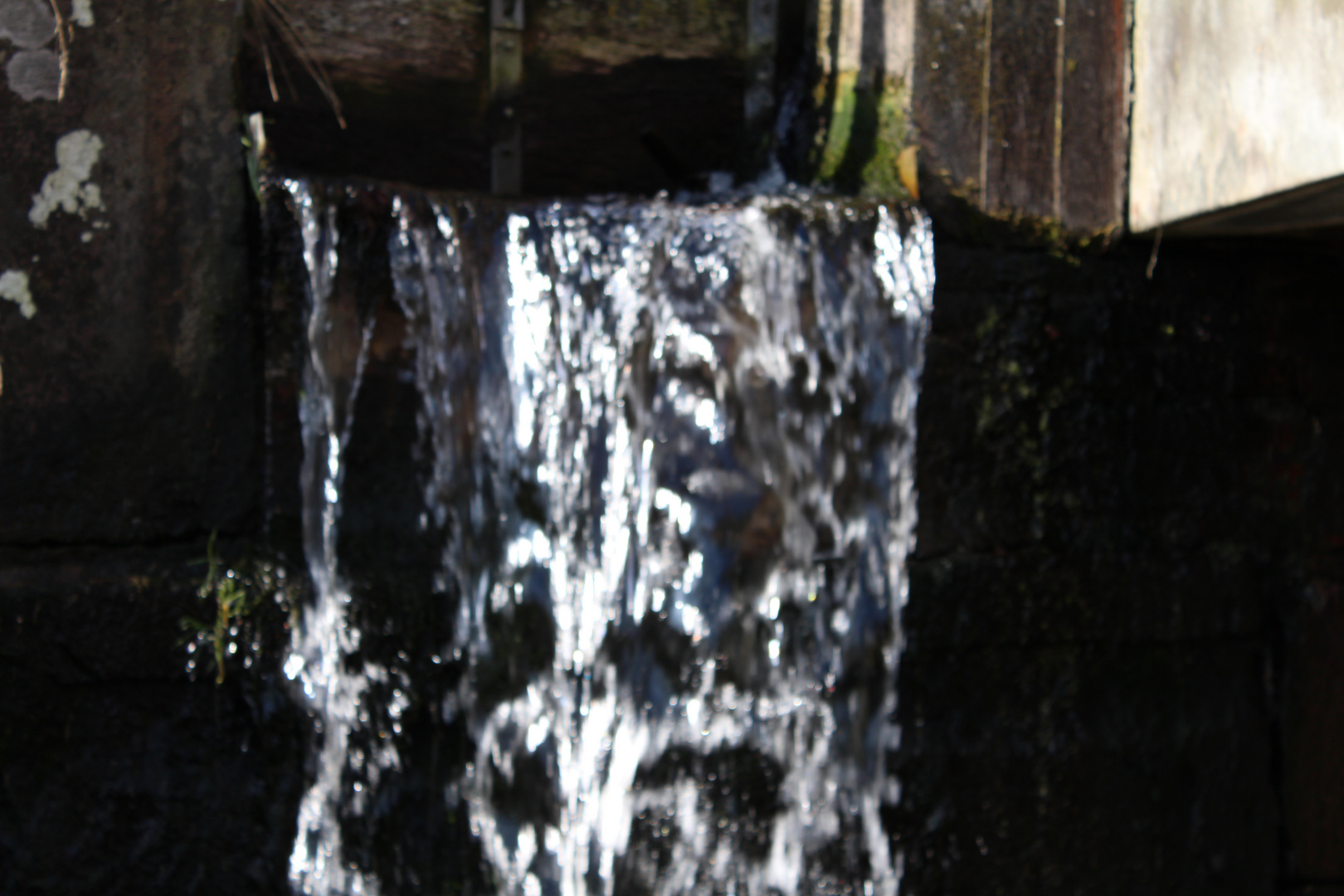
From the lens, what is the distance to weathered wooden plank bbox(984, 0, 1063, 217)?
240 centimetres

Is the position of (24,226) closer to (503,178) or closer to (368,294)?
(368,294)

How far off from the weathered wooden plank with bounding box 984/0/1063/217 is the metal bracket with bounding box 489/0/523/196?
4.05 feet

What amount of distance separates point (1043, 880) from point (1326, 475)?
1.25 meters

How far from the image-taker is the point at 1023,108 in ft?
7.97

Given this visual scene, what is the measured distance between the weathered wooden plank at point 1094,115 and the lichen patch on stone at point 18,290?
2221 millimetres

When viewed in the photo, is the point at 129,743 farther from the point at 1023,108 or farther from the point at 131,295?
the point at 1023,108

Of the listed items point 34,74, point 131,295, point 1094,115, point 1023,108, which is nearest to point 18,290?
point 131,295

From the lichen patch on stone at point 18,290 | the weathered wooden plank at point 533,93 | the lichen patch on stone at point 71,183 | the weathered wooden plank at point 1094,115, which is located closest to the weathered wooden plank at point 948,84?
the weathered wooden plank at point 1094,115

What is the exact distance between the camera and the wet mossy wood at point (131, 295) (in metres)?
1.89

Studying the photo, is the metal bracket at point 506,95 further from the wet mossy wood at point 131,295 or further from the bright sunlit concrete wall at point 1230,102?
the bright sunlit concrete wall at point 1230,102

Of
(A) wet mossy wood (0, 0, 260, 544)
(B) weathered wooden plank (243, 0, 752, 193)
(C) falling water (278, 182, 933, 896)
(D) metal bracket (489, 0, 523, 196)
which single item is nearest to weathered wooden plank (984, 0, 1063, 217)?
(C) falling water (278, 182, 933, 896)

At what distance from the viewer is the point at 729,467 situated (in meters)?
2.22

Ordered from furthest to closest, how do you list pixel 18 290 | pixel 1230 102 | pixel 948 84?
pixel 948 84 → pixel 1230 102 → pixel 18 290

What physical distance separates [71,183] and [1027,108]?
6.81ft
